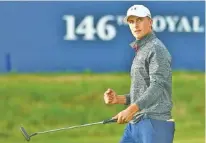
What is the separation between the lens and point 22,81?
1583 centimetres

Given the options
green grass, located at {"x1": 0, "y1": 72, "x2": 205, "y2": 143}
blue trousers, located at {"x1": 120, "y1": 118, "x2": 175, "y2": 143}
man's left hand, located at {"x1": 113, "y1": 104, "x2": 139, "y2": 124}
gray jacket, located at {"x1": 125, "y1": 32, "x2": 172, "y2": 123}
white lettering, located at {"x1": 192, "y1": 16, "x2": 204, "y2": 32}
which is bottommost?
green grass, located at {"x1": 0, "y1": 72, "x2": 205, "y2": 143}

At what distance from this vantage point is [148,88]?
18.9 ft

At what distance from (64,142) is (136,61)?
7.81 metres

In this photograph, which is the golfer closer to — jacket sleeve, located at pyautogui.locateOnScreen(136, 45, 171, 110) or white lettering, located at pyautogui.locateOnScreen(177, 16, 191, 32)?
jacket sleeve, located at pyautogui.locateOnScreen(136, 45, 171, 110)

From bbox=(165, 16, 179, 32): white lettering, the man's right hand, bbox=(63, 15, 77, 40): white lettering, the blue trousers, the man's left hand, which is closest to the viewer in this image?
the man's left hand

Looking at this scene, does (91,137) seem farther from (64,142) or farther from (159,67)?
(159,67)

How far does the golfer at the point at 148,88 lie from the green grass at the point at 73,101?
8.82 metres

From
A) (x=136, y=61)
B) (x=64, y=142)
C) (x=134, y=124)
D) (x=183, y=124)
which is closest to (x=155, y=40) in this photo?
(x=136, y=61)

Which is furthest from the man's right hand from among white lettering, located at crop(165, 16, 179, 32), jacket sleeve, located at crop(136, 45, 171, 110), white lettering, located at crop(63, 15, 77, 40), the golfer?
white lettering, located at crop(165, 16, 179, 32)

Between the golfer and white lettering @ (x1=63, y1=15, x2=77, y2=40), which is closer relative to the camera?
the golfer

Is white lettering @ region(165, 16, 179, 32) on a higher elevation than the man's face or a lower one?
lower

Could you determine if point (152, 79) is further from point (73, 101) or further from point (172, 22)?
point (73, 101)

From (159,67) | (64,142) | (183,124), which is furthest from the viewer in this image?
(183,124)

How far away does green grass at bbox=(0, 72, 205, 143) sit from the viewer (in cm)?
1532
